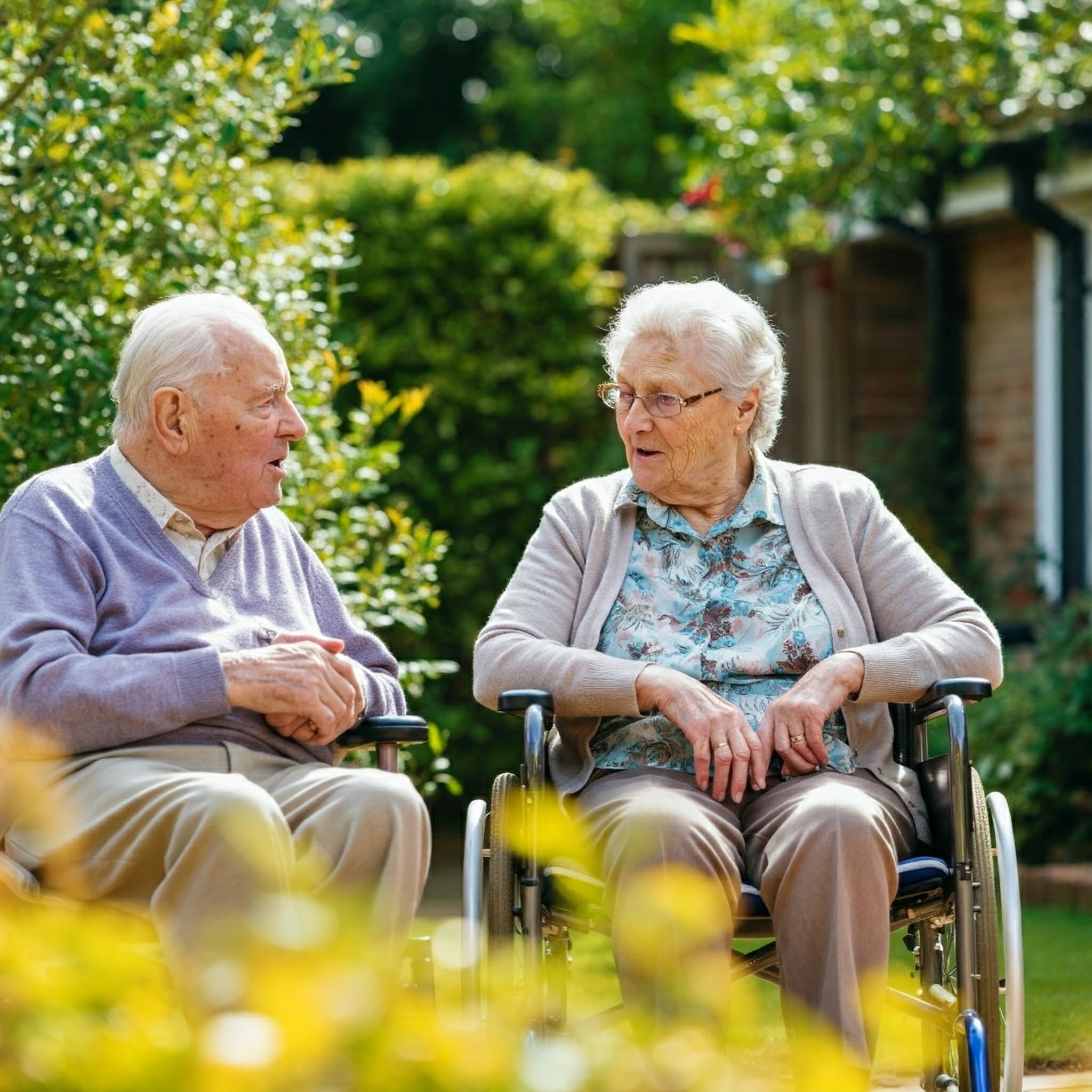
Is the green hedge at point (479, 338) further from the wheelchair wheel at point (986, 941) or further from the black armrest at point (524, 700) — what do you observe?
the wheelchair wheel at point (986, 941)

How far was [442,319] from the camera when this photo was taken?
6.70 m

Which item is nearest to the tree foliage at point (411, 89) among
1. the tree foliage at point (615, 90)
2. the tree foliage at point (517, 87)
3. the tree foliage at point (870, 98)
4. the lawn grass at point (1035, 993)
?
the tree foliage at point (517, 87)

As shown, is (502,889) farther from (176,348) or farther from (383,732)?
(176,348)

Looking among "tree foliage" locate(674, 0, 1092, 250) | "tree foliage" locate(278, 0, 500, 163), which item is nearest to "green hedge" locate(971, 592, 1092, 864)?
"tree foliage" locate(674, 0, 1092, 250)

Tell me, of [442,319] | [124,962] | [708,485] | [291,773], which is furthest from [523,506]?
[124,962]

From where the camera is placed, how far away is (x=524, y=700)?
2699 millimetres

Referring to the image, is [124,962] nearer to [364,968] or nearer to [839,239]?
[364,968]

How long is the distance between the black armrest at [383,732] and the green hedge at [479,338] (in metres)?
3.66

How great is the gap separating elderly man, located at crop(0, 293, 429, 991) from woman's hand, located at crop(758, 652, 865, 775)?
0.61 meters

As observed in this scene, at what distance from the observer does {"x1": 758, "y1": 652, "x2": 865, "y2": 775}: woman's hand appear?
277cm

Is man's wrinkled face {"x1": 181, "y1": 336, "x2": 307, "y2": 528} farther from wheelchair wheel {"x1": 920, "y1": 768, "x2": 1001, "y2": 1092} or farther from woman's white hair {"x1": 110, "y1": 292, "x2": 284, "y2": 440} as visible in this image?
wheelchair wheel {"x1": 920, "y1": 768, "x2": 1001, "y2": 1092}

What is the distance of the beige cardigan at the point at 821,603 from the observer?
9.31 ft

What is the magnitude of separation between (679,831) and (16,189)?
204 cm

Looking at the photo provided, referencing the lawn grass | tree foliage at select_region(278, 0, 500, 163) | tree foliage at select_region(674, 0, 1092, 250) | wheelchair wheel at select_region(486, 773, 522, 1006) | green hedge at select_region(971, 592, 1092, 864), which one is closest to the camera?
wheelchair wheel at select_region(486, 773, 522, 1006)
